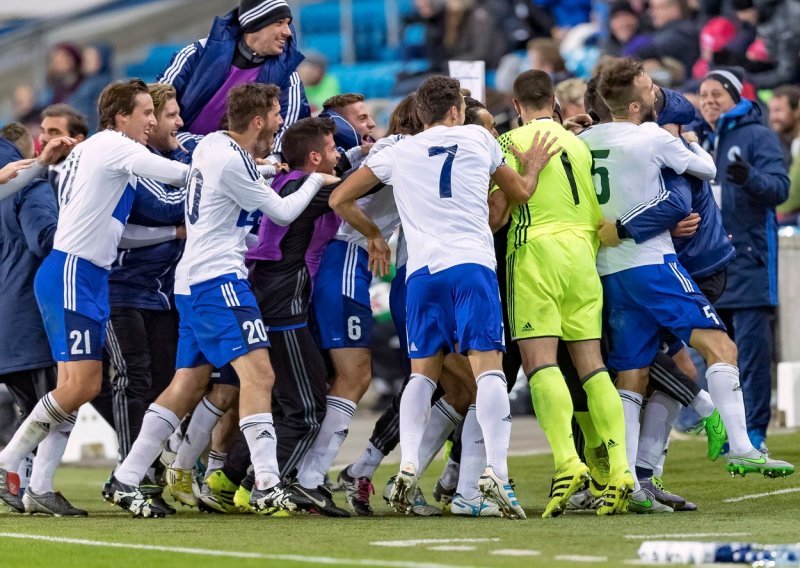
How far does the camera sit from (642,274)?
841cm

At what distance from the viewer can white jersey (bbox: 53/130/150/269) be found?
333 inches

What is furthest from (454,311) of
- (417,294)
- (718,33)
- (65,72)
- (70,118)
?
(65,72)

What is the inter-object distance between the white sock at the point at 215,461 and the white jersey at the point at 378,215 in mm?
1482

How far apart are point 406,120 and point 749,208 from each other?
299 cm

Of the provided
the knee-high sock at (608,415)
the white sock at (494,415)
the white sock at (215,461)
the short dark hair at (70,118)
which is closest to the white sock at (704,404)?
the knee-high sock at (608,415)

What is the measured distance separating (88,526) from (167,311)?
177 cm

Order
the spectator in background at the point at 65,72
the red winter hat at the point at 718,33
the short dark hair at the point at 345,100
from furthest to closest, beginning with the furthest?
the spectator in background at the point at 65,72 → the red winter hat at the point at 718,33 → the short dark hair at the point at 345,100

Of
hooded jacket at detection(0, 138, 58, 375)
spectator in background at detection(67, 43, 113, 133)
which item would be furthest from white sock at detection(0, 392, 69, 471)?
spectator in background at detection(67, 43, 113, 133)

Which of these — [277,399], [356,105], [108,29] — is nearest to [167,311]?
[277,399]

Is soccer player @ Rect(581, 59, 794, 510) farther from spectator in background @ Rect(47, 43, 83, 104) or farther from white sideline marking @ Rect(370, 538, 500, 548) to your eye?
spectator in background @ Rect(47, 43, 83, 104)

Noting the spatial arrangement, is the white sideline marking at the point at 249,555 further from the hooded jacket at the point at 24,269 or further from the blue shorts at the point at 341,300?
the blue shorts at the point at 341,300

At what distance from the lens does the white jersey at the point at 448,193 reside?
8.06m

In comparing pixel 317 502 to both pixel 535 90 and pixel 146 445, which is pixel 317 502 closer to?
pixel 146 445

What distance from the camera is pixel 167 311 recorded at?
9.31 m
